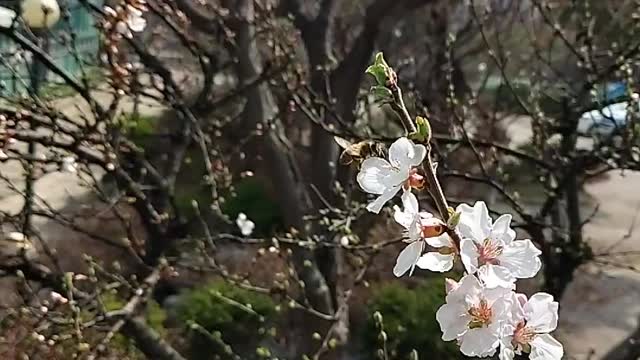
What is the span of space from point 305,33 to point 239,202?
11.2ft

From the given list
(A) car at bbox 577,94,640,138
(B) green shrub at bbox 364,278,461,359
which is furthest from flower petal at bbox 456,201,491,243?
(B) green shrub at bbox 364,278,461,359

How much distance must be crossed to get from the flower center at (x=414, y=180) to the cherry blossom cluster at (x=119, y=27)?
1.72 m

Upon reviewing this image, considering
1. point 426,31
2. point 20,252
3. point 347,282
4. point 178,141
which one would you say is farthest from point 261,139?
point 426,31

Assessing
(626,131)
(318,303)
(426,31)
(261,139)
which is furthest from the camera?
(426,31)

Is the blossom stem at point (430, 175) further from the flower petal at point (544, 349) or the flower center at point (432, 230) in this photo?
the flower petal at point (544, 349)

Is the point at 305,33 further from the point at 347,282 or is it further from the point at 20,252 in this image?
the point at 20,252

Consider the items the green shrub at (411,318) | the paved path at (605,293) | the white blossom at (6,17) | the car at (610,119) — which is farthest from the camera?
the paved path at (605,293)

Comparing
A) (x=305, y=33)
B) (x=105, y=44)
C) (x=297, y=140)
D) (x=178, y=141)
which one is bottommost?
(x=105, y=44)

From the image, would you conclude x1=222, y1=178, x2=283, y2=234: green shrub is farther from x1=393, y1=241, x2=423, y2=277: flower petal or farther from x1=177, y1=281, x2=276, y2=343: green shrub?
x1=393, y1=241, x2=423, y2=277: flower petal

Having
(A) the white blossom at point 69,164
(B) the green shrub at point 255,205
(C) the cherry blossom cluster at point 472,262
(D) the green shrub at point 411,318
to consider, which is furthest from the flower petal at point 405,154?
(B) the green shrub at point 255,205

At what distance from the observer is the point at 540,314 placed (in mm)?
989

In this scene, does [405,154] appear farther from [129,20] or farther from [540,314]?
[129,20]

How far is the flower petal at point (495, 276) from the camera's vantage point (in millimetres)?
936

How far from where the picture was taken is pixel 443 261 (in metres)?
0.97
